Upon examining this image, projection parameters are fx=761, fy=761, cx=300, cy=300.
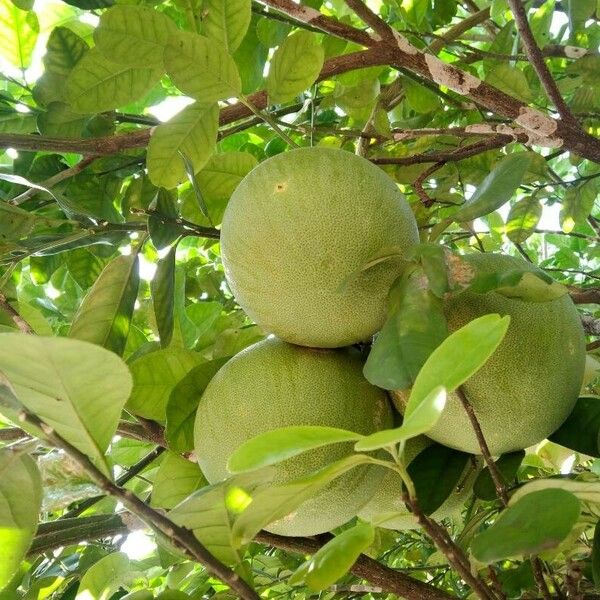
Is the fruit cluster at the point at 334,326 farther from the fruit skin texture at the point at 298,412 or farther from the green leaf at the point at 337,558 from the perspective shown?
the green leaf at the point at 337,558

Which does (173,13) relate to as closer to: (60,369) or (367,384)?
(367,384)

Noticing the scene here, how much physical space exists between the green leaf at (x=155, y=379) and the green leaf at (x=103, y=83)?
0.41 meters

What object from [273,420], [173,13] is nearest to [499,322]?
[273,420]

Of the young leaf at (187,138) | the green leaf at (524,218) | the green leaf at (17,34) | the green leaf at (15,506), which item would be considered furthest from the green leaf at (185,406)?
the green leaf at (524,218)

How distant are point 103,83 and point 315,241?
20.2 inches

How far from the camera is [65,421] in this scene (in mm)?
611

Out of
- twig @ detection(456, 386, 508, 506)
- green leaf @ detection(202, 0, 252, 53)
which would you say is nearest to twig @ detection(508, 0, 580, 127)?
green leaf @ detection(202, 0, 252, 53)

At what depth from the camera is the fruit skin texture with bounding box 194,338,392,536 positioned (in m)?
0.98

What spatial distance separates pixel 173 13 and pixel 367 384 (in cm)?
102

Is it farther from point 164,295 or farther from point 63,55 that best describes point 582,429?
point 63,55

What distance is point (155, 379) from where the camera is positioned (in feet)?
3.87

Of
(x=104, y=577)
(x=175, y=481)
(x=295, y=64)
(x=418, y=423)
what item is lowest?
(x=104, y=577)

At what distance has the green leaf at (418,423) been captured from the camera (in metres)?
0.50

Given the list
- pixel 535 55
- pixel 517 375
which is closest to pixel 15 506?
pixel 517 375
